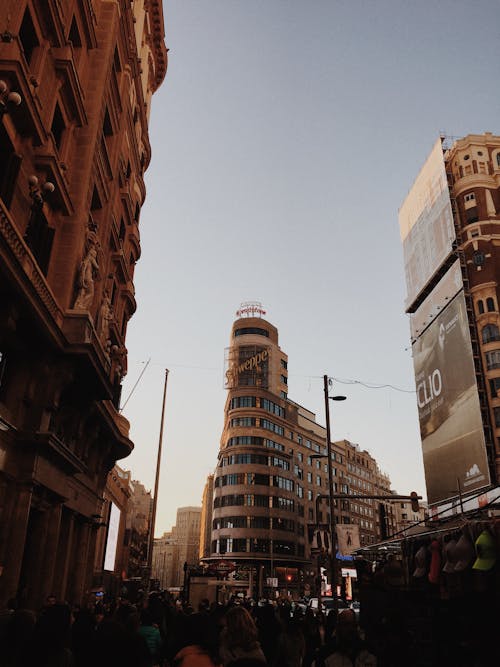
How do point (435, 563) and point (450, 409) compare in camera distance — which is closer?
point (435, 563)

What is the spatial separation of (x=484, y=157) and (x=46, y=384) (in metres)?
60.0

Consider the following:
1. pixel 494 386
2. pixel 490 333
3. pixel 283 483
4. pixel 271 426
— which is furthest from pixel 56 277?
pixel 283 483

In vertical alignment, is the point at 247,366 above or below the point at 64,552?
above

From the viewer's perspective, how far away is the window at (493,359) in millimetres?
51344

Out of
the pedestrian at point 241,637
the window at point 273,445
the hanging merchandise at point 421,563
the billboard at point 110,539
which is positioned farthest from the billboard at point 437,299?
the pedestrian at point 241,637

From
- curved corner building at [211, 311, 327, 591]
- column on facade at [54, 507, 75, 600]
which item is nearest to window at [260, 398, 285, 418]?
curved corner building at [211, 311, 327, 591]

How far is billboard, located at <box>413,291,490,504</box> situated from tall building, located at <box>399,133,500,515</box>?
0.09 m

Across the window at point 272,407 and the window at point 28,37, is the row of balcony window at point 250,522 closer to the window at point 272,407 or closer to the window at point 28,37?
the window at point 272,407

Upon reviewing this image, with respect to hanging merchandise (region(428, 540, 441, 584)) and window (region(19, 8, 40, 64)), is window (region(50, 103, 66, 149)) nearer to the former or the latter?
window (region(19, 8, 40, 64))

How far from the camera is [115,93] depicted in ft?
80.7

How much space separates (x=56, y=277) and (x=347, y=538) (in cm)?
1680

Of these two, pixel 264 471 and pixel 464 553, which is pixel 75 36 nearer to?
pixel 464 553

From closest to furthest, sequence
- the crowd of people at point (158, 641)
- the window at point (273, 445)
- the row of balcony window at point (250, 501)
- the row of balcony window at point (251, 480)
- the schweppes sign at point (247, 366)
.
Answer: the crowd of people at point (158, 641) → the row of balcony window at point (250, 501) → the row of balcony window at point (251, 480) → the window at point (273, 445) → the schweppes sign at point (247, 366)

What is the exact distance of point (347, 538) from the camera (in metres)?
24.5
